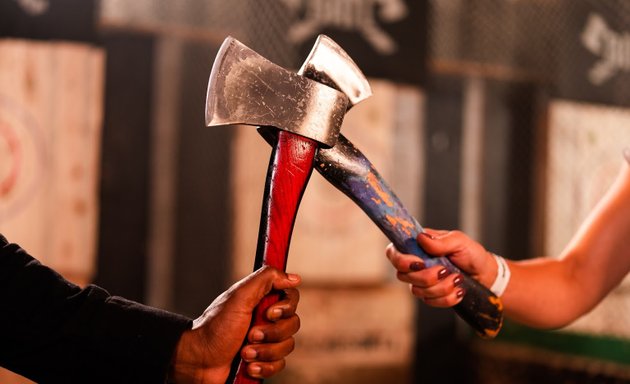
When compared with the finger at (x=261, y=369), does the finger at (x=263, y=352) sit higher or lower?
higher

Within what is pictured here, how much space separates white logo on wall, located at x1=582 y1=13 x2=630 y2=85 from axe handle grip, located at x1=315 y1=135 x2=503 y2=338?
326cm

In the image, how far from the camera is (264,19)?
11.6 feet

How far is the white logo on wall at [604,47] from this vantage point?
13.6 feet

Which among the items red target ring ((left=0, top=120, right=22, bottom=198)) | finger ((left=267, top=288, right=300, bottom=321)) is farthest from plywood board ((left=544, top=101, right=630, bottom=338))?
finger ((left=267, top=288, right=300, bottom=321))

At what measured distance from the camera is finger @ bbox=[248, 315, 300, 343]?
42.4 inches

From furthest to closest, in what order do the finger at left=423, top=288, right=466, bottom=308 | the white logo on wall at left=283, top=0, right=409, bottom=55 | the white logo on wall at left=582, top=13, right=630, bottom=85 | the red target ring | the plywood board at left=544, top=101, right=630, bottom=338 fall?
the plywood board at left=544, top=101, right=630, bottom=338, the white logo on wall at left=582, top=13, right=630, bottom=85, the white logo on wall at left=283, top=0, right=409, bottom=55, the red target ring, the finger at left=423, top=288, right=466, bottom=308

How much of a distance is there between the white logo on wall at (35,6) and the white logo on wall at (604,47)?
3.09 metres

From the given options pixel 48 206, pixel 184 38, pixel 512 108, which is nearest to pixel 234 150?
pixel 184 38

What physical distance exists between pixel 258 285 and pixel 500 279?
2.05ft

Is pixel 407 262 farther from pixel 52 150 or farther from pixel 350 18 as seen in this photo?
pixel 350 18

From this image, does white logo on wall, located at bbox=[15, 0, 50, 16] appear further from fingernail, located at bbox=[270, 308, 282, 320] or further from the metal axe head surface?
fingernail, located at bbox=[270, 308, 282, 320]

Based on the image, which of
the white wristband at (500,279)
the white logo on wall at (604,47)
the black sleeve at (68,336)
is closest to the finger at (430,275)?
the white wristband at (500,279)

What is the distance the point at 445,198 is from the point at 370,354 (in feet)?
4.03

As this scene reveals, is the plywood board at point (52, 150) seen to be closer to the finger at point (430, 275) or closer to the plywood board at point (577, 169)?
the finger at point (430, 275)
